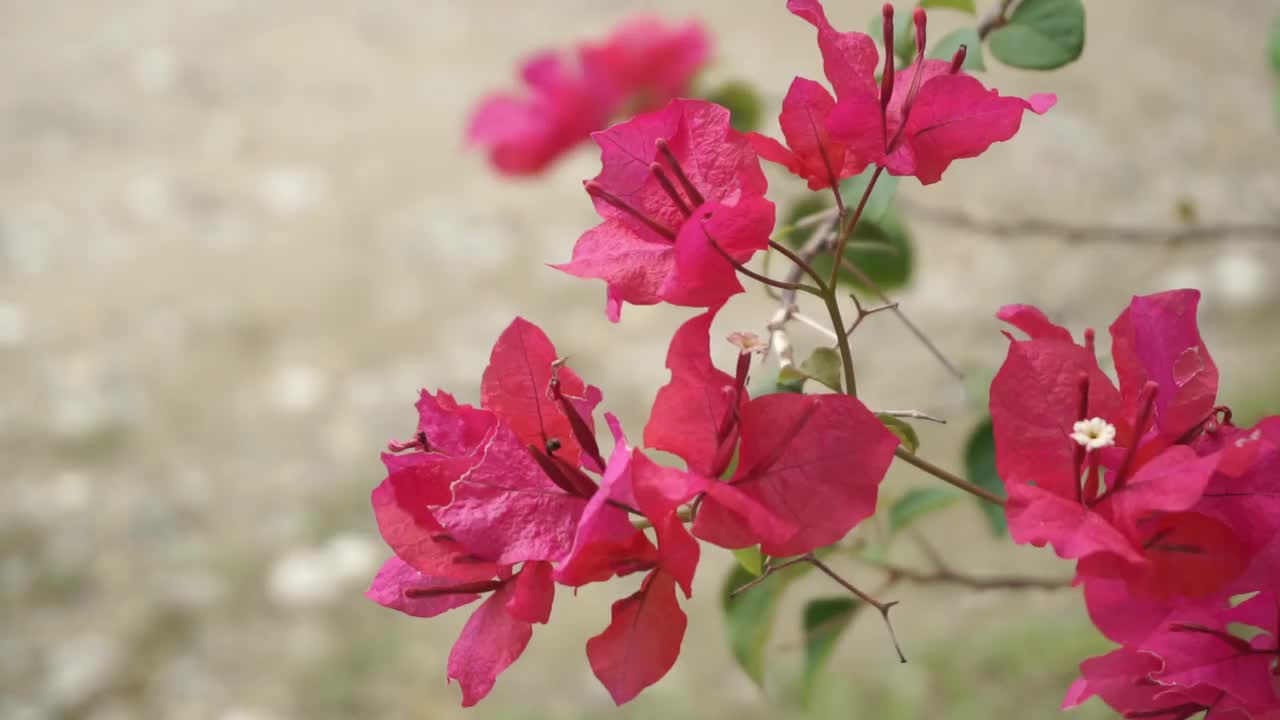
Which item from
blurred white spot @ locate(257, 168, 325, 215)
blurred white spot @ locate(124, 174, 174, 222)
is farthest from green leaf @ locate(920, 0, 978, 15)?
blurred white spot @ locate(124, 174, 174, 222)

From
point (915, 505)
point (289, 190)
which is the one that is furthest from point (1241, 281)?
point (289, 190)

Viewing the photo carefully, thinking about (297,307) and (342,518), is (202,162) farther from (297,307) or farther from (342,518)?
(342,518)

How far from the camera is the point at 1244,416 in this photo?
1409mm

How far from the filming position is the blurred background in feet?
4.61

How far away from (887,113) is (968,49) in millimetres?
136

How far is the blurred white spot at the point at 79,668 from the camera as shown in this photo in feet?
4.55

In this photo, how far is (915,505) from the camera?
0.65 m

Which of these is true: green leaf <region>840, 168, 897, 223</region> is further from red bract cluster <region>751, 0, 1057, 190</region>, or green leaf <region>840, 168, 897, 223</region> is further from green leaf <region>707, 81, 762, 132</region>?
green leaf <region>707, 81, 762, 132</region>

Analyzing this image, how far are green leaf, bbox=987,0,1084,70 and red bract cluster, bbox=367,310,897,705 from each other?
0.26m

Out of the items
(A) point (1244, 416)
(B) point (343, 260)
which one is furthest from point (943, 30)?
(B) point (343, 260)

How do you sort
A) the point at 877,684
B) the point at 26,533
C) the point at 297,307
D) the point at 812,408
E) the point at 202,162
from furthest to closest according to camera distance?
the point at 202,162 → the point at 297,307 → the point at 26,533 → the point at 877,684 → the point at 812,408

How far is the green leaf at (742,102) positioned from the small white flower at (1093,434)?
1.94 feet

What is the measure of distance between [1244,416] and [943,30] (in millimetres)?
621

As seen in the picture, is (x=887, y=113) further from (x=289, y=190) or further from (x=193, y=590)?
(x=289, y=190)
